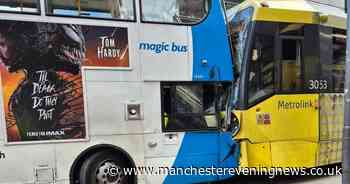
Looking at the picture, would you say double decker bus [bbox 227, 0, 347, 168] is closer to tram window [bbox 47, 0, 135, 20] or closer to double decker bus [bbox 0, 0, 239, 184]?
double decker bus [bbox 0, 0, 239, 184]

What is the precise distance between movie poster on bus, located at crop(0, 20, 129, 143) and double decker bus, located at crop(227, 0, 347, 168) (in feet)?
7.34

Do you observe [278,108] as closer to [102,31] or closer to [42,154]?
[102,31]

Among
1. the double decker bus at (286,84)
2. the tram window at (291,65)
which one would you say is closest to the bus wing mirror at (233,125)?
the double decker bus at (286,84)

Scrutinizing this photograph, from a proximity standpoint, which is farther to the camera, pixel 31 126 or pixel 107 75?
pixel 107 75

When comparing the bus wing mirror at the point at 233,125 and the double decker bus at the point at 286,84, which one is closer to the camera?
the bus wing mirror at the point at 233,125

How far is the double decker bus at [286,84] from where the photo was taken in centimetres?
783

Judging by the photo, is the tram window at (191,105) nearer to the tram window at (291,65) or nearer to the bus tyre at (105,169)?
the bus tyre at (105,169)

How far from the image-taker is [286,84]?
820 cm

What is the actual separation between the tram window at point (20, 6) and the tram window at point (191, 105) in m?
2.12

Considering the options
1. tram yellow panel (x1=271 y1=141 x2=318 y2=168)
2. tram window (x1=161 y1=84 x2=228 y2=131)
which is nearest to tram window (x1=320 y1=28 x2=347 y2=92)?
tram yellow panel (x1=271 y1=141 x2=318 y2=168)

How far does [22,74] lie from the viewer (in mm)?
6270

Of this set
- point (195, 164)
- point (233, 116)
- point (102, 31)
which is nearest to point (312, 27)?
point (233, 116)

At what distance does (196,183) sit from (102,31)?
2.66 metres

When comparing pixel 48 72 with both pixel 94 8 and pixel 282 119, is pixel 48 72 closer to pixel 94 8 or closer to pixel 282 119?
pixel 94 8
